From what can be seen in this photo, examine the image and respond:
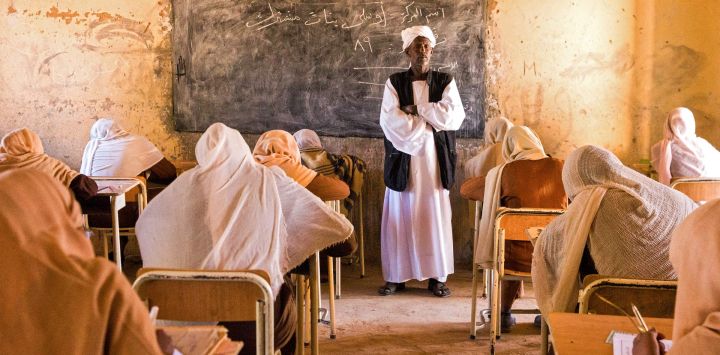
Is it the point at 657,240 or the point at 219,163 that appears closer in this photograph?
the point at 657,240

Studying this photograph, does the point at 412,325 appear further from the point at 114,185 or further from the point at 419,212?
the point at 114,185

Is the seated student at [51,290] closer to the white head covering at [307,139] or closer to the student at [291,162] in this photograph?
the student at [291,162]

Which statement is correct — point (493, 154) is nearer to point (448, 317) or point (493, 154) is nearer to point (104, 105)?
point (448, 317)

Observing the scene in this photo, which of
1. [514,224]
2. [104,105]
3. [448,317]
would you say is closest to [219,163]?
[514,224]

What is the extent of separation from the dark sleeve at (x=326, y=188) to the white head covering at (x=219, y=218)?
1155 mm

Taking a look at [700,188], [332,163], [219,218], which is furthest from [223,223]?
[700,188]

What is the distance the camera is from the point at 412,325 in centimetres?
480

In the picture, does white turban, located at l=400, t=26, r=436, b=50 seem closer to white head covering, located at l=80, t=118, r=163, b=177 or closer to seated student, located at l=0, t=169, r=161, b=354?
white head covering, located at l=80, t=118, r=163, b=177

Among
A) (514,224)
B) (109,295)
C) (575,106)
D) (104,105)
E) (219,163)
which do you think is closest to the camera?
(109,295)

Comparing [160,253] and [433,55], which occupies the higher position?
[433,55]

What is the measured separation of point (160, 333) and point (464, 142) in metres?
4.95

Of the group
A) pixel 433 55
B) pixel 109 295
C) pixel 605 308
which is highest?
pixel 433 55

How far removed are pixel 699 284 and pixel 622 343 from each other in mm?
527

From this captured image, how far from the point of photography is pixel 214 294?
2318 millimetres
